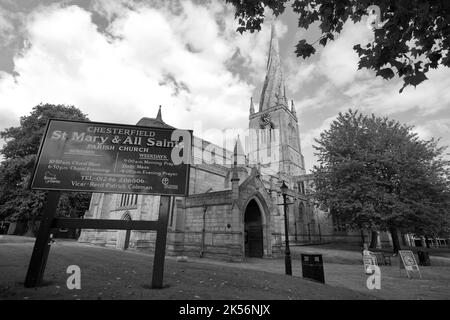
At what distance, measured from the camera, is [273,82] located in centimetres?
7531

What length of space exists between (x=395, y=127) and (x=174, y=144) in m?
24.7

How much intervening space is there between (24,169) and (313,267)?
105ft

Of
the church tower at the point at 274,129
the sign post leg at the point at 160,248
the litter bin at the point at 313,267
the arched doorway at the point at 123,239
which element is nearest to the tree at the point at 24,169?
the arched doorway at the point at 123,239

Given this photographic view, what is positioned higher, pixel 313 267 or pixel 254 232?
pixel 254 232

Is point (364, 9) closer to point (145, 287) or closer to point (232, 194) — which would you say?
point (145, 287)

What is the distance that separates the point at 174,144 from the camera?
8.34 m

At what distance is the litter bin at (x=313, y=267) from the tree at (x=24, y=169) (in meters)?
28.6

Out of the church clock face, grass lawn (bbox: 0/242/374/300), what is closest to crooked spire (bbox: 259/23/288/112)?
the church clock face

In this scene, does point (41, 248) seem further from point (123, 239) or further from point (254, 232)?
point (123, 239)

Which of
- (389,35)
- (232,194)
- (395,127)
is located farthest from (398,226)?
(389,35)

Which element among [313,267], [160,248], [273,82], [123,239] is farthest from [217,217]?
[273,82]

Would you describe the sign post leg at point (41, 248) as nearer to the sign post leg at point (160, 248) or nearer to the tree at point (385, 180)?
the sign post leg at point (160, 248)

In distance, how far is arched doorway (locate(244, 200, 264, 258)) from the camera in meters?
21.9

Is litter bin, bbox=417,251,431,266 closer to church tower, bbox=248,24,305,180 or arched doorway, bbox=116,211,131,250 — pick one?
arched doorway, bbox=116,211,131,250
